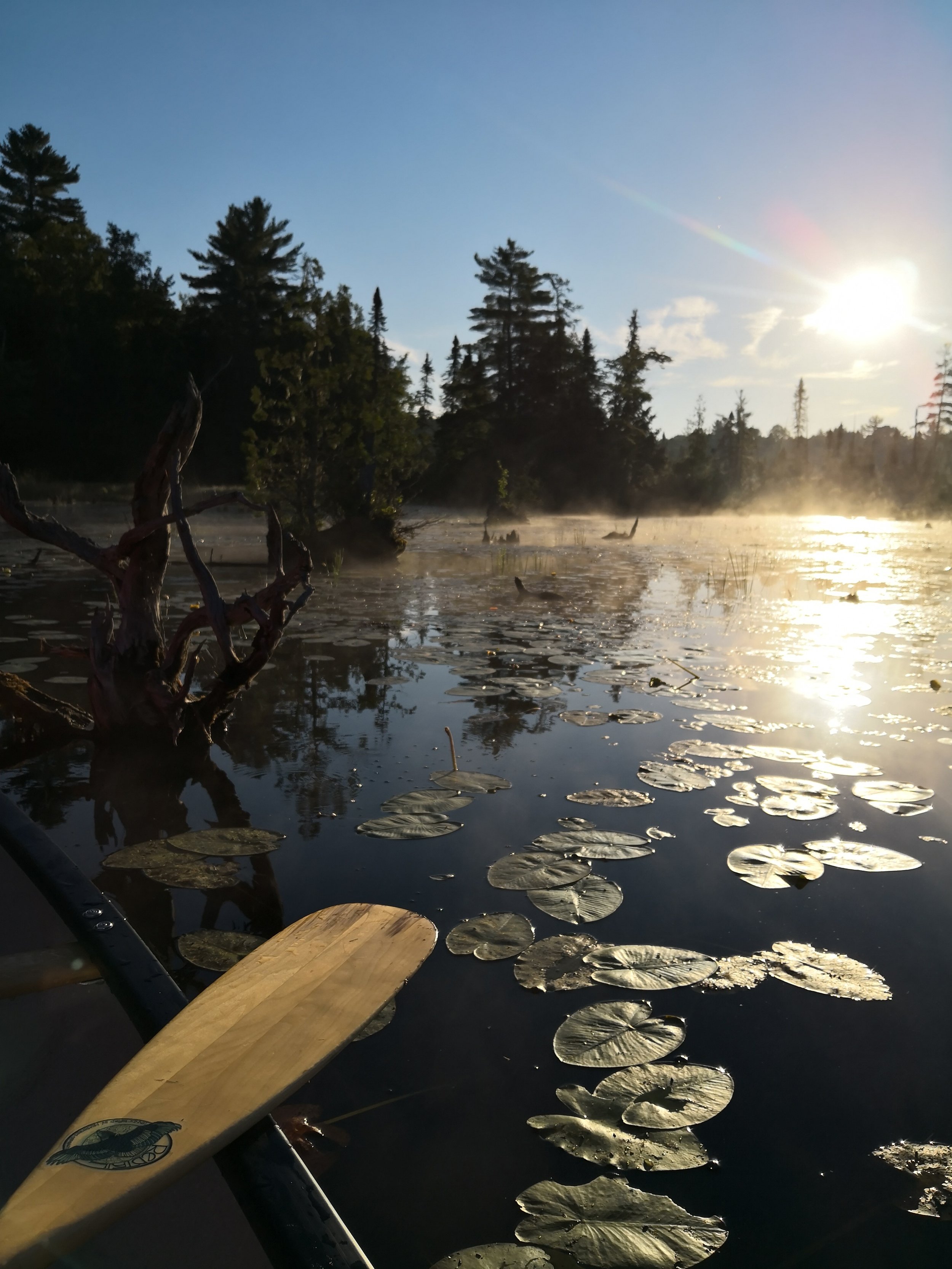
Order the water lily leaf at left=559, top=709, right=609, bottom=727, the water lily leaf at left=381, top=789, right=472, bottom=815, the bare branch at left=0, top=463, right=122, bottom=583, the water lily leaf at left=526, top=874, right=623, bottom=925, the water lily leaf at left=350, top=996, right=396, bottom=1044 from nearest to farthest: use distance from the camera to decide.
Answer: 1. the water lily leaf at left=350, top=996, right=396, bottom=1044
2. the water lily leaf at left=526, top=874, right=623, bottom=925
3. the water lily leaf at left=381, top=789, right=472, bottom=815
4. the bare branch at left=0, top=463, right=122, bottom=583
5. the water lily leaf at left=559, top=709, right=609, bottom=727

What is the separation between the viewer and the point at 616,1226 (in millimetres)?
1391

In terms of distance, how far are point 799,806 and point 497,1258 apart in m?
2.27

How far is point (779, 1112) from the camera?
171 cm

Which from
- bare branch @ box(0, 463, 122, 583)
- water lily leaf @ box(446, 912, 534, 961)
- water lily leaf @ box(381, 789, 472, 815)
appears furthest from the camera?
bare branch @ box(0, 463, 122, 583)

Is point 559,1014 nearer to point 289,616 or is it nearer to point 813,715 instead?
point 289,616

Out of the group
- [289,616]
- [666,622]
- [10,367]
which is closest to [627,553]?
[666,622]

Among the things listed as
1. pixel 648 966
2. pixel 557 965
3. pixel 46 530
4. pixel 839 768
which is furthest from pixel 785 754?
pixel 46 530

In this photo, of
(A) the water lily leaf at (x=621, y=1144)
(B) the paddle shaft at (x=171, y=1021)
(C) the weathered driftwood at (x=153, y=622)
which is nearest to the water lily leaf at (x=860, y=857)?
(A) the water lily leaf at (x=621, y=1144)

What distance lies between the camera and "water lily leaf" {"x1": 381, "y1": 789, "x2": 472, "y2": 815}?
3217 millimetres

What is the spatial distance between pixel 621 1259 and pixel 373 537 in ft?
37.6

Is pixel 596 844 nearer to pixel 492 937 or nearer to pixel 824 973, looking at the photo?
pixel 492 937

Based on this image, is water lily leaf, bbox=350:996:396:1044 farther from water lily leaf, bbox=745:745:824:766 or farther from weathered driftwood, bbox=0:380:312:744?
water lily leaf, bbox=745:745:824:766

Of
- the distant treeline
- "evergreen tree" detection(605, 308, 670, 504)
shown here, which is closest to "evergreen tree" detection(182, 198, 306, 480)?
the distant treeline

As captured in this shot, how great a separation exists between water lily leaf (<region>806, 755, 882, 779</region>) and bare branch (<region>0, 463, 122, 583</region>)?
3158mm
